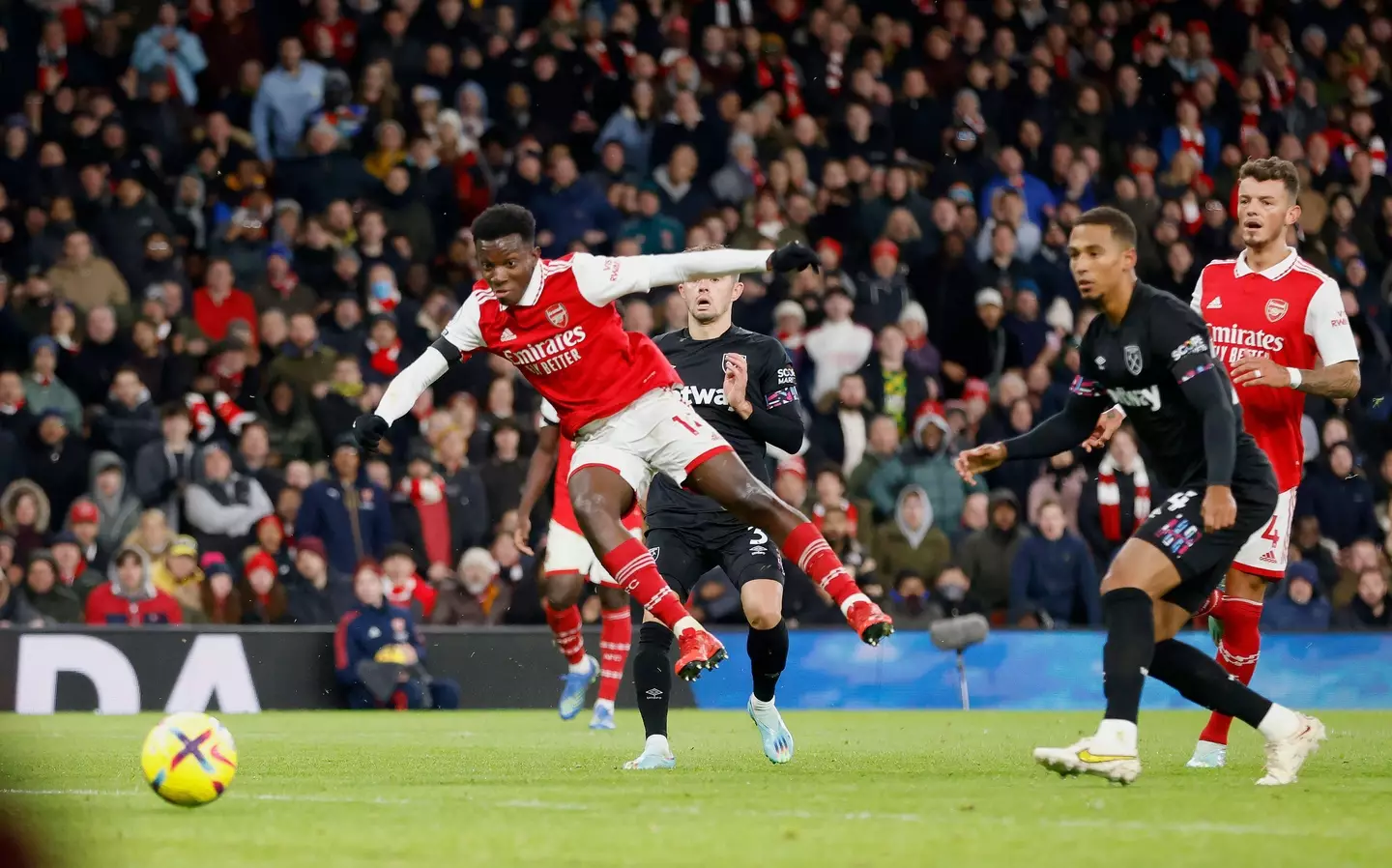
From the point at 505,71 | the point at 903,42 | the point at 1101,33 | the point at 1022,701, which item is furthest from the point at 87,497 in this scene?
the point at 1101,33

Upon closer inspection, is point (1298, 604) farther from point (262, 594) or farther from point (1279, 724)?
point (1279, 724)

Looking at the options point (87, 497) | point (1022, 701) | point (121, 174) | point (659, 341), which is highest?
point (121, 174)

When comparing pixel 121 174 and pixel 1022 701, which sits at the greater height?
pixel 121 174

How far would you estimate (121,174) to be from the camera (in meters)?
17.3

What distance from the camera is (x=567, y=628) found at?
12641 millimetres

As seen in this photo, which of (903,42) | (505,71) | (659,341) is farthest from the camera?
(903,42)

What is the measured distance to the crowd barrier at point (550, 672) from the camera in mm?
14242

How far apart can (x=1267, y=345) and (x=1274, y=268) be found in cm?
37

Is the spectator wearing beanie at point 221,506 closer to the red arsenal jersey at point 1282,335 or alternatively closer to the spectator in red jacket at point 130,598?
the spectator in red jacket at point 130,598

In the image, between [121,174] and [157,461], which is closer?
[157,461]

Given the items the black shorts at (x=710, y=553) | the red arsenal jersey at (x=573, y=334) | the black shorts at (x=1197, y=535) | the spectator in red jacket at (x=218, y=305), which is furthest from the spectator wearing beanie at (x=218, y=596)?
the black shorts at (x=1197, y=535)

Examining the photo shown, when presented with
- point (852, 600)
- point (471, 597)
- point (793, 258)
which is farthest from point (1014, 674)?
point (793, 258)

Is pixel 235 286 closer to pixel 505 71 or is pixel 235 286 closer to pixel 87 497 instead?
pixel 87 497

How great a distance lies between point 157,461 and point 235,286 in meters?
2.27
